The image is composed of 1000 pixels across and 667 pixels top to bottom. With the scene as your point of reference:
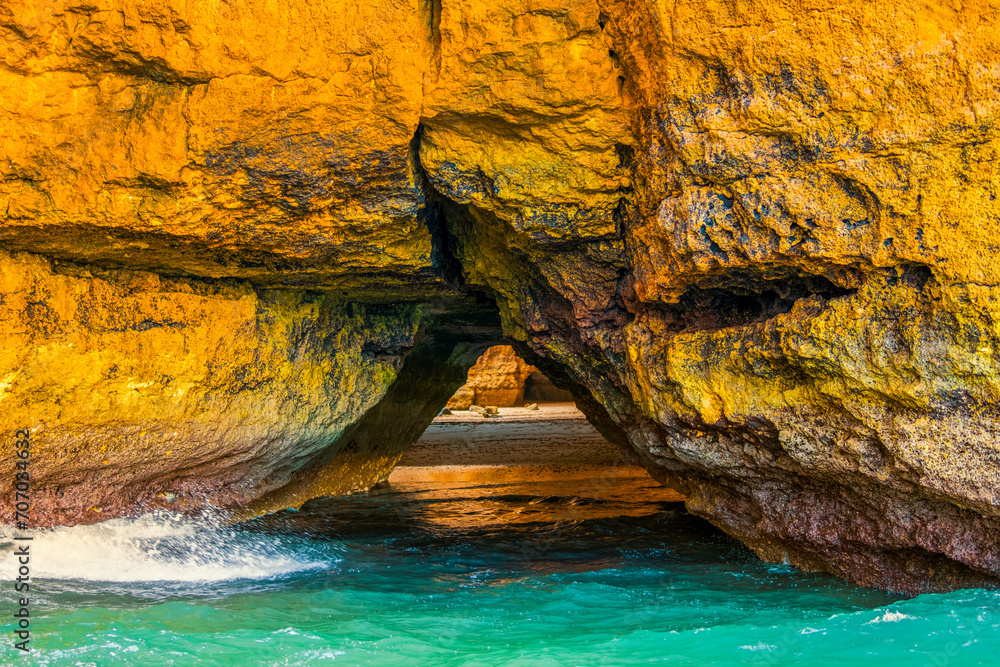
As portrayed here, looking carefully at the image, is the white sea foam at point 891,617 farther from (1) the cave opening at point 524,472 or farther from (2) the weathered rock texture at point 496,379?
(2) the weathered rock texture at point 496,379

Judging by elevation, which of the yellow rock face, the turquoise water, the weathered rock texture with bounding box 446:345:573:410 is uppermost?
the yellow rock face

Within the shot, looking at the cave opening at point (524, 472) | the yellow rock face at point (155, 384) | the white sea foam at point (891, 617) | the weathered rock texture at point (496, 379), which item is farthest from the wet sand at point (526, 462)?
the weathered rock texture at point (496, 379)

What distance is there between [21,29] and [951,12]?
3967 mm

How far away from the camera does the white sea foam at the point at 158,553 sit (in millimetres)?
3990

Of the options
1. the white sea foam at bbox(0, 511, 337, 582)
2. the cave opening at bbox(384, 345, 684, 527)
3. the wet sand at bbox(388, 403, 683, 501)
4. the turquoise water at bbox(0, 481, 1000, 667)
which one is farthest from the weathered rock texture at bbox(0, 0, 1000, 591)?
the wet sand at bbox(388, 403, 683, 501)

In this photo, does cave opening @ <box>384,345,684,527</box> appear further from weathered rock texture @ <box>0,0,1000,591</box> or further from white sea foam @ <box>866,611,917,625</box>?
white sea foam @ <box>866,611,917,625</box>

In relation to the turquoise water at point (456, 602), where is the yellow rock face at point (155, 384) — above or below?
above

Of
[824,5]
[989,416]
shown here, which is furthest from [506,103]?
[989,416]

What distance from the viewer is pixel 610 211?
12.3 feet

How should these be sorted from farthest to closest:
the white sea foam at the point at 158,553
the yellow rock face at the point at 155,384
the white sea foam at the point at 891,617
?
the white sea foam at the point at 158,553 → the yellow rock face at the point at 155,384 → the white sea foam at the point at 891,617

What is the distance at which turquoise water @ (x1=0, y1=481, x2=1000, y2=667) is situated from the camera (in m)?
2.76

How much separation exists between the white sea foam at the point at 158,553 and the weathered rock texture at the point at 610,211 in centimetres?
22

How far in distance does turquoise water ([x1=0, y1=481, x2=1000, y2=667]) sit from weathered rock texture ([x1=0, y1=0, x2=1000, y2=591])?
1.32 feet

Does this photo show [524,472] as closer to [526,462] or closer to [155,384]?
[526,462]
